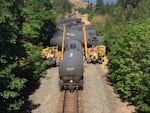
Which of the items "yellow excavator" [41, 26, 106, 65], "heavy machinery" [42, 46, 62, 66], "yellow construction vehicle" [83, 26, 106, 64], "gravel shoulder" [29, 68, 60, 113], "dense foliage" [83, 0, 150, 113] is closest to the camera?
"dense foliage" [83, 0, 150, 113]

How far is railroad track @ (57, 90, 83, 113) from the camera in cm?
3878

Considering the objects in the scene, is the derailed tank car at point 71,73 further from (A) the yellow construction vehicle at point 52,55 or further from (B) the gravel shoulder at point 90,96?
(A) the yellow construction vehicle at point 52,55

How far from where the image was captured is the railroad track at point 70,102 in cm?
3878

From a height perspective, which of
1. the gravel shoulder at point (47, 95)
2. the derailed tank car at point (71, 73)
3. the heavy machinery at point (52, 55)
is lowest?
the gravel shoulder at point (47, 95)

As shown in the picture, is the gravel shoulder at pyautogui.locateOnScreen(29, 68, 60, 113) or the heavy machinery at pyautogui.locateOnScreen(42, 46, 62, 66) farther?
the heavy machinery at pyautogui.locateOnScreen(42, 46, 62, 66)

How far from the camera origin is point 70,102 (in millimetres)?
41344

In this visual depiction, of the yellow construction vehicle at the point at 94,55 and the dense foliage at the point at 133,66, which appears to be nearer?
the dense foliage at the point at 133,66

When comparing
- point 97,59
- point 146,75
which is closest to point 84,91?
point 146,75

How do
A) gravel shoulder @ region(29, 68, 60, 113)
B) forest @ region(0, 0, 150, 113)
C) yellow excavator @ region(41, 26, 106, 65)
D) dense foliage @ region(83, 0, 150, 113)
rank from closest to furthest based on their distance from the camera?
forest @ region(0, 0, 150, 113), dense foliage @ region(83, 0, 150, 113), gravel shoulder @ region(29, 68, 60, 113), yellow excavator @ region(41, 26, 106, 65)

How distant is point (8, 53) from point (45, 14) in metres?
42.6

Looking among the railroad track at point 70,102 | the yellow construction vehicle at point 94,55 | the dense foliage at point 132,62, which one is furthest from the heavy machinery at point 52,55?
the dense foliage at point 132,62

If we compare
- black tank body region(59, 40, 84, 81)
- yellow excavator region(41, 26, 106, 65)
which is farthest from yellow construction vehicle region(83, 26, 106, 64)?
black tank body region(59, 40, 84, 81)

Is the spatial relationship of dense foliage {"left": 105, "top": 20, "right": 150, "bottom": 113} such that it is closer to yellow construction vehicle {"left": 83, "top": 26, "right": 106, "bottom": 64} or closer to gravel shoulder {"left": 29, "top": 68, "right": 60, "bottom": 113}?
gravel shoulder {"left": 29, "top": 68, "right": 60, "bottom": 113}

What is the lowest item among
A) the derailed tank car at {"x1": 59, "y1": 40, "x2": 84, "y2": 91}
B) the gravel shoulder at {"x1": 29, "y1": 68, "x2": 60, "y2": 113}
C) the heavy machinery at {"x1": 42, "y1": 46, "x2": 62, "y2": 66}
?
the gravel shoulder at {"x1": 29, "y1": 68, "x2": 60, "y2": 113}
